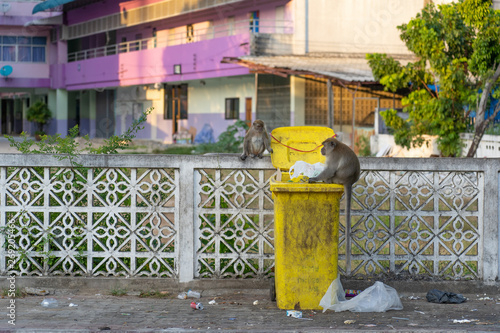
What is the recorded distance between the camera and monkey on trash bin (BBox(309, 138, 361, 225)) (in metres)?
5.88

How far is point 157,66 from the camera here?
3300 cm

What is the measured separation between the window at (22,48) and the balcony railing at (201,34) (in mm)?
2928

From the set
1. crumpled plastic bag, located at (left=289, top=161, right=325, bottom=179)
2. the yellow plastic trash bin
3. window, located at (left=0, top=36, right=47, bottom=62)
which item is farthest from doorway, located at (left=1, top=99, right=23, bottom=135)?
the yellow plastic trash bin

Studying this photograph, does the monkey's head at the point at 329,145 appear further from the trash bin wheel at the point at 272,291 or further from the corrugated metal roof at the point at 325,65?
the corrugated metal roof at the point at 325,65

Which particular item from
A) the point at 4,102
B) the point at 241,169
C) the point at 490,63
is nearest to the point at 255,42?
the point at 490,63

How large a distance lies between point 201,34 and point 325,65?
26.3 ft

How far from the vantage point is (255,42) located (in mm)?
26281

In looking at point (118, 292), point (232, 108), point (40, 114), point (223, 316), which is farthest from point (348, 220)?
point (40, 114)

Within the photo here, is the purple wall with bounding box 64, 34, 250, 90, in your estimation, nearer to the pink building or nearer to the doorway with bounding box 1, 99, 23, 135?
the pink building

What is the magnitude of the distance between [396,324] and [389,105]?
20.6m

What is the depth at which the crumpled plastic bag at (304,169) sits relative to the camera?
19.1 ft

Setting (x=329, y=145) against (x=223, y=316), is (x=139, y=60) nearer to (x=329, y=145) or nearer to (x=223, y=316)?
(x=329, y=145)

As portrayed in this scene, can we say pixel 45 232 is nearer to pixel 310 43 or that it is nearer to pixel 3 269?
pixel 3 269

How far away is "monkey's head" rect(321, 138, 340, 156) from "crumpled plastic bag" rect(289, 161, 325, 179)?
16 centimetres
